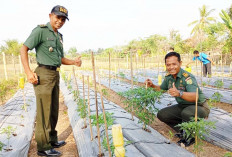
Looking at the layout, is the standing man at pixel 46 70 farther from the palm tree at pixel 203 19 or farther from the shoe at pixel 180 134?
the palm tree at pixel 203 19

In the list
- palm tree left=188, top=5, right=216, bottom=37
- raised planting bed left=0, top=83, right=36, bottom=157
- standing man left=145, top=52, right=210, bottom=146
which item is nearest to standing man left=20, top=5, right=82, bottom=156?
raised planting bed left=0, top=83, right=36, bottom=157

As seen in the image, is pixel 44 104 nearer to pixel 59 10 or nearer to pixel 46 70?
pixel 46 70

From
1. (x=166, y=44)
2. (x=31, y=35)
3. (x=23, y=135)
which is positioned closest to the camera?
(x=31, y=35)

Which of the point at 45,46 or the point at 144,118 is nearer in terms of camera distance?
the point at 45,46

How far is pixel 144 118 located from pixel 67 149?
1154 mm

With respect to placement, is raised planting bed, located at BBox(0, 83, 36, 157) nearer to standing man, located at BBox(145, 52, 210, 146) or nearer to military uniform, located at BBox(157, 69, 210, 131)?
standing man, located at BBox(145, 52, 210, 146)

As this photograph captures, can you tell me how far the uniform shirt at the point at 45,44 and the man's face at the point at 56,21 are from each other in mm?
52

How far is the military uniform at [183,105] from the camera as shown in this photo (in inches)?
101

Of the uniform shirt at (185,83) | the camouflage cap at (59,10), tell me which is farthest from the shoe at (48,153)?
the uniform shirt at (185,83)

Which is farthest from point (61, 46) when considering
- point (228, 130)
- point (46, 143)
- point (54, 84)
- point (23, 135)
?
point (228, 130)

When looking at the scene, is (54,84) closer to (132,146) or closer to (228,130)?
(132,146)

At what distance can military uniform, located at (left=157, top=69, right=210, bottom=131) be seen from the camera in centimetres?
257

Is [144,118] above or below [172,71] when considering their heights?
below

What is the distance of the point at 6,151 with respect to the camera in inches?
101
